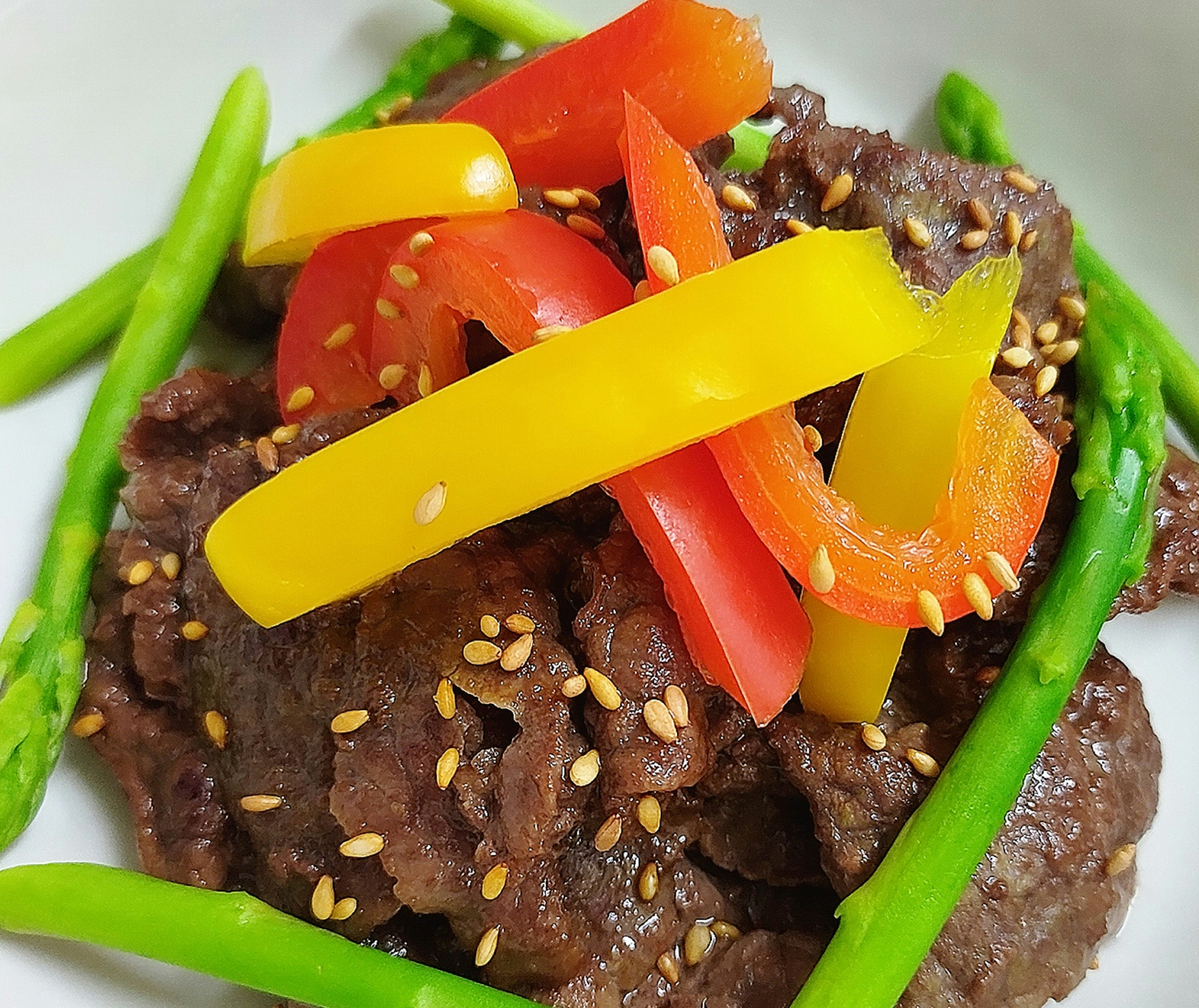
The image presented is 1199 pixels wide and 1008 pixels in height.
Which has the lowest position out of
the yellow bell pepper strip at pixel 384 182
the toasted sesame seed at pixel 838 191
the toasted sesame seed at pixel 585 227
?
the toasted sesame seed at pixel 838 191

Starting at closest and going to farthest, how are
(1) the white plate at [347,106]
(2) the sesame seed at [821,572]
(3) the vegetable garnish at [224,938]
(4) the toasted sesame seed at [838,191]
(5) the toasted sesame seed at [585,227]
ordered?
(2) the sesame seed at [821,572], (3) the vegetable garnish at [224,938], (5) the toasted sesame seed at [585,227], (4) the toasted sesame seed at [838,191], (1) the white plate at [347,106]

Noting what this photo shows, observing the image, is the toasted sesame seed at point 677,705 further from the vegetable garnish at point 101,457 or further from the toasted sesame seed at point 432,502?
the vegetable garnish at point 101,457

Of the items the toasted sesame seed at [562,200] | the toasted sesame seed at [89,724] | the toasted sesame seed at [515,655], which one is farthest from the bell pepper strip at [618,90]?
the toasted sesame seed at [89,724]

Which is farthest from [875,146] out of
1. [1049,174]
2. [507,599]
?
[507,599]

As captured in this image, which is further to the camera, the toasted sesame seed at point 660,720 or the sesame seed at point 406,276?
the sesame seed at point 406,276

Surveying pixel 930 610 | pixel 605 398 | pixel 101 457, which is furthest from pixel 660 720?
pixel 101 457

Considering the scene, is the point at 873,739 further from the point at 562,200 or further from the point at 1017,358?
the point at 562,200
